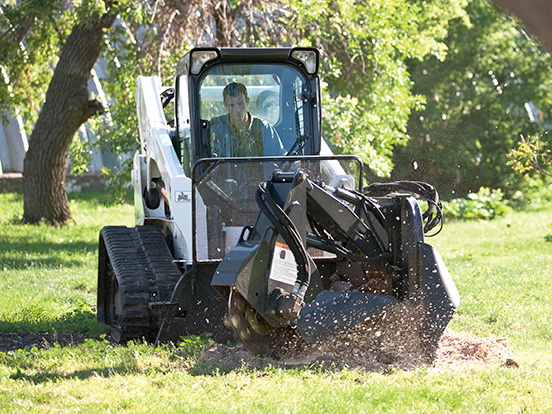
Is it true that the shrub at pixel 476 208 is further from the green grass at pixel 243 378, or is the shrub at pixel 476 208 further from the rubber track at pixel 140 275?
the rubber track at pixel 140 275

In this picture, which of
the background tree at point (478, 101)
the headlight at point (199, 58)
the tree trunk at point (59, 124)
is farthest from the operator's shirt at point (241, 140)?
the background tree at point (478, 101)

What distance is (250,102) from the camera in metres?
6.50

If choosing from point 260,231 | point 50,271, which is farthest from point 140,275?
point 50,271

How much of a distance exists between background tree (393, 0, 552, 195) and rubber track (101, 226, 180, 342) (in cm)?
1822

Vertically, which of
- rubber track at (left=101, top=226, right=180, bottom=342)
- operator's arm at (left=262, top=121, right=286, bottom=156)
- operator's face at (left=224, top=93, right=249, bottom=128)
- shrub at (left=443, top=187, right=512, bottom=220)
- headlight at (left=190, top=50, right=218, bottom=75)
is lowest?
shrub at (left=443, top=187, right=512, bottom=220)

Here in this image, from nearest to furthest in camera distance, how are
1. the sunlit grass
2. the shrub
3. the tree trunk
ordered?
the sunlit grass < the tree trunk < the shrub

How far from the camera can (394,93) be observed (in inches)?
564

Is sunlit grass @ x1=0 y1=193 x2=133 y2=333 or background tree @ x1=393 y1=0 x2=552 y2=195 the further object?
background tree @ x1=393 y1=0 x2=552 y2=195

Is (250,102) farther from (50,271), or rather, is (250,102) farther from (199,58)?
(50,271)

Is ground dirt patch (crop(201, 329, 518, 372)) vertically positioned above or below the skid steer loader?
below

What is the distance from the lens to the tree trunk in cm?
1483

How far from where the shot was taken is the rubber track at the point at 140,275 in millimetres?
5797

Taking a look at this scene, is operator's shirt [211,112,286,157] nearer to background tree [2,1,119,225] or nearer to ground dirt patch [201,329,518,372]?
ground dirt patch [201,329,518,372]

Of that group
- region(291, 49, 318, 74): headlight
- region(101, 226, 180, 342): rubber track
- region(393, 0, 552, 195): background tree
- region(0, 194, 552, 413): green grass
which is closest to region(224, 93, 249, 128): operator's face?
region(291, 49, 318, 74): headlight
